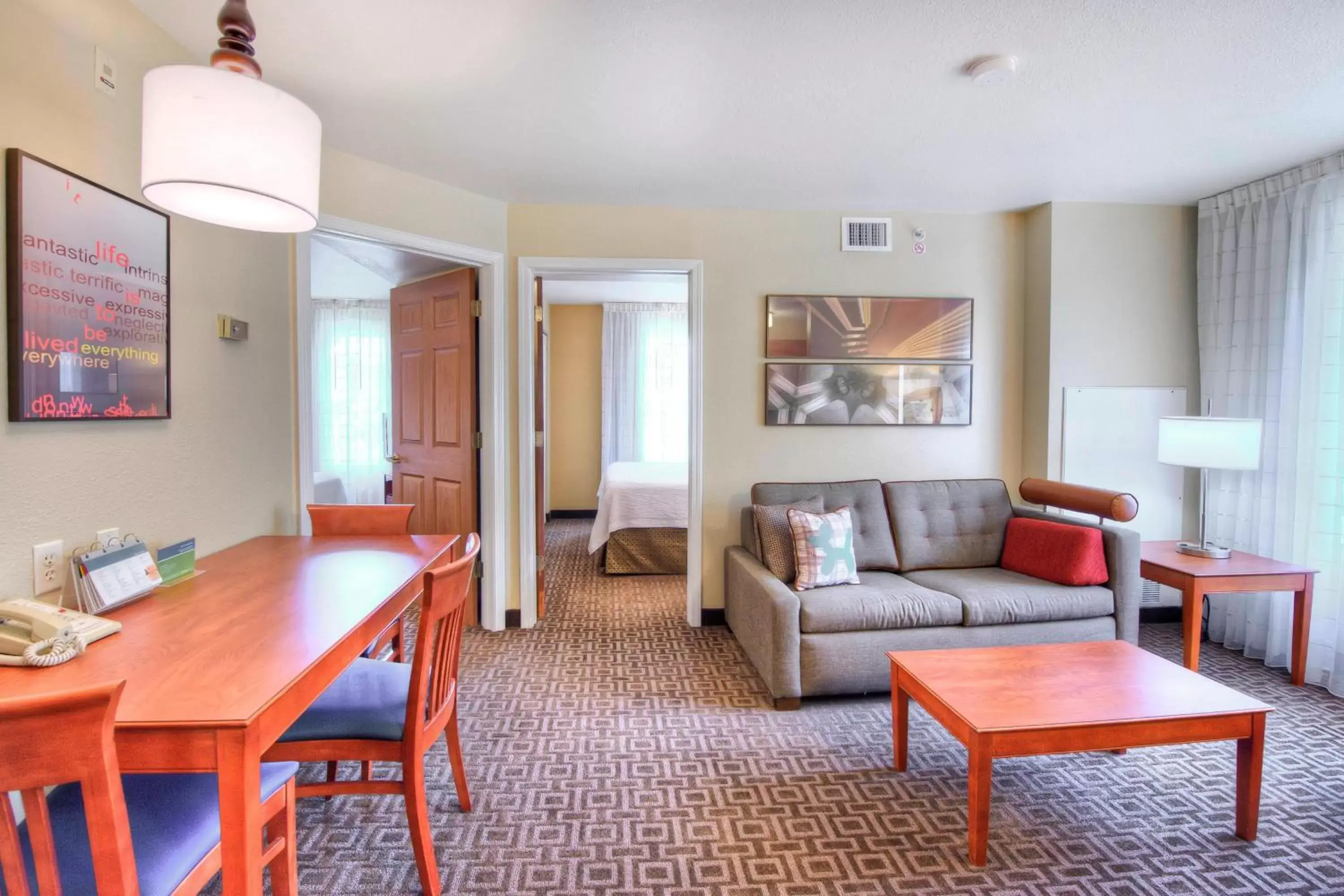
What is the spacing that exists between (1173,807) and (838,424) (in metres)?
2.18

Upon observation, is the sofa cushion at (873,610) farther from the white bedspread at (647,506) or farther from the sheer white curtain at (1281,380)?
the white bedspread at (647,506)

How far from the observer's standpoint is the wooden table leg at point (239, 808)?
998 mm

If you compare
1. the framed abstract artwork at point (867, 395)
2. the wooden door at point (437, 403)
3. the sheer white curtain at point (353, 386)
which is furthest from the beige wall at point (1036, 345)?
the sheer white curtain at point (353, 386)

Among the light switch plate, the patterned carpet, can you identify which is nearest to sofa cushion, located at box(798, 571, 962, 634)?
the patterned carpet

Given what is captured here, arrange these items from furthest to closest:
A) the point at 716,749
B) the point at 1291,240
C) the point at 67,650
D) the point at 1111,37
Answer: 1. the point at 1291,240
2. the point at 716,749
3. the point at 1111,37
4. the point at 67,650

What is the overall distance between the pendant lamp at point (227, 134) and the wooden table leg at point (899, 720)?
2281mm

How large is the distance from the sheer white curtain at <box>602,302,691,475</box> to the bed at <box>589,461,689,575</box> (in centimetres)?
209

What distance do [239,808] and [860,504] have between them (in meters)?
2.92

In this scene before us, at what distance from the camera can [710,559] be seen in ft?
11.9

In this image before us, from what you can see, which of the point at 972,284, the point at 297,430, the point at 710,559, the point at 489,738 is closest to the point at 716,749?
the point at 489,738

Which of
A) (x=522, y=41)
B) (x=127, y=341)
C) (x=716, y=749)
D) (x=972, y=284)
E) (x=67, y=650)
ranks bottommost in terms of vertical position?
(x=716, y=749)

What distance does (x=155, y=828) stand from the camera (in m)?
1.13

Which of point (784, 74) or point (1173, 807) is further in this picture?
point (784, 74)

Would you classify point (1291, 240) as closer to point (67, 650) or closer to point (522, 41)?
point (522, 41)
